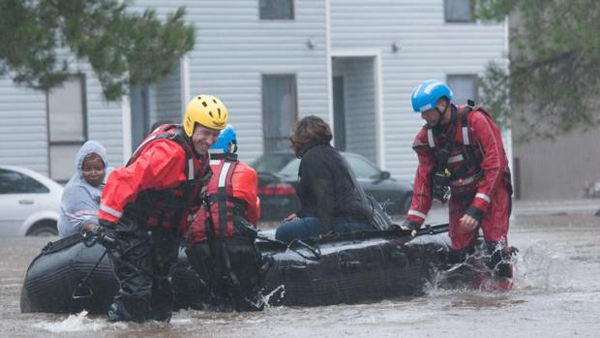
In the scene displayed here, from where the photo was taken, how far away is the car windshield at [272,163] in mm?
26688

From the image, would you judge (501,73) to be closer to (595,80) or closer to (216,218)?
(595,80)

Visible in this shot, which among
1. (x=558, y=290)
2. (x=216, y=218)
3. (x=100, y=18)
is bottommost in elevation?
(x=558, y=290)

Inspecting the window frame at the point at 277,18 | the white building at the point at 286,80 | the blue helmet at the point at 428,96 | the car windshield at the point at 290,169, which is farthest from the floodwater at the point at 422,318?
the window frame at the point at 277,18

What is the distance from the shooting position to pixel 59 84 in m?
21.5

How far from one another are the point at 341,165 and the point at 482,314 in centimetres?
197

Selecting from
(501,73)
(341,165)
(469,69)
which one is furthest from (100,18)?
(469,69)

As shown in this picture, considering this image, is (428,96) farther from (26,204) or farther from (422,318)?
(26,204)

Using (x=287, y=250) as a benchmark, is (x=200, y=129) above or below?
above

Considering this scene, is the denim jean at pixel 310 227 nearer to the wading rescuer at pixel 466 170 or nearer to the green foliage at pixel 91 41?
the wading rescuer at pixel 466 170

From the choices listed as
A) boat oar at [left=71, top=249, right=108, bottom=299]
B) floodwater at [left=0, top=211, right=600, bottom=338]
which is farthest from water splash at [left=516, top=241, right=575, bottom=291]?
boat oar at [left=71, top=249, right=108, bottom=299]

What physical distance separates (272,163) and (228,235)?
56.1 ft

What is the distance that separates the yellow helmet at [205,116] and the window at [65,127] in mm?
21111

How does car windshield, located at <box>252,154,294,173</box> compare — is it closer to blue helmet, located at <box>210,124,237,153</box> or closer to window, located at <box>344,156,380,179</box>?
window, located at <box>344,156,380,179</box>

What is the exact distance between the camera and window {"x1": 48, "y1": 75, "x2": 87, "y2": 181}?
29.7 metres
